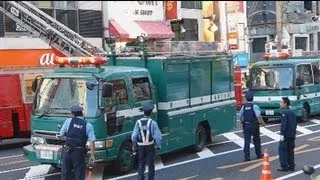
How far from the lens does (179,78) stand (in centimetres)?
1366

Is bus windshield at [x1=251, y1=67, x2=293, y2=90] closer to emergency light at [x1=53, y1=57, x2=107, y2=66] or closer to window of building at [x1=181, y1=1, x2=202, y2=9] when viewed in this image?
emergency light at [x1=53, y1=57, x2=107, y2=66]

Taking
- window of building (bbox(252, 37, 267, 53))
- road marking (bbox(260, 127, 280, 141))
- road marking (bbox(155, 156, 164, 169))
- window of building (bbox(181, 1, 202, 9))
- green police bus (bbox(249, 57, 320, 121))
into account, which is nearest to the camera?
road marking (bbox(155, 156, 164, 169))

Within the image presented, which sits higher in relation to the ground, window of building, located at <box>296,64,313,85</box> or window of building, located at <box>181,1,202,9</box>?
window of building, located at <box>181,1,202,9</box>

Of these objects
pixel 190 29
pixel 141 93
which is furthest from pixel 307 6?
pixel 141 93

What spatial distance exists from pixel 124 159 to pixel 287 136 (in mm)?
3455

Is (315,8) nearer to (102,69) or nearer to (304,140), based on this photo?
(304,140)

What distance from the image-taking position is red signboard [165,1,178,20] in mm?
31562

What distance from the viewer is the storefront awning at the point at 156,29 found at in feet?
96.3

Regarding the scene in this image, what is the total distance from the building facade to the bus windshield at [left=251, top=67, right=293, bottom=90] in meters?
22.4

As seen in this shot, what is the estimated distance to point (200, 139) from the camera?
15.0m

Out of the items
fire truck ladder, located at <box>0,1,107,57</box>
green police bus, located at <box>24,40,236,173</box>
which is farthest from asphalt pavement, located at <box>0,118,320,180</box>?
fire truck ladder, located at <box>0,1,107,57</box>

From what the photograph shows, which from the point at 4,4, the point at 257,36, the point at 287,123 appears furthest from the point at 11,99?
the point at 257,36

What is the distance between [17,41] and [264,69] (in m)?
10.8

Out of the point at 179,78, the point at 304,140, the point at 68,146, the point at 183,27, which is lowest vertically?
the point at 304,140
